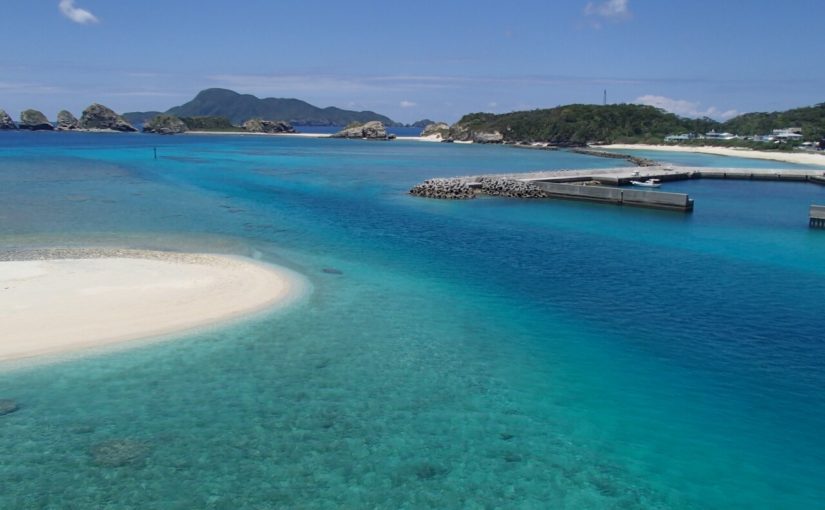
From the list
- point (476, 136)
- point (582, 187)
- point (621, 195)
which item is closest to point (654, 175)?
point (582, 187)

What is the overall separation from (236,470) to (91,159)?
89815mm

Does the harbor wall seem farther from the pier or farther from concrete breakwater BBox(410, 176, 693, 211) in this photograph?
the pier

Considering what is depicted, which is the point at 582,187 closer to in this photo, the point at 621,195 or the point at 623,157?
the point at 621,195

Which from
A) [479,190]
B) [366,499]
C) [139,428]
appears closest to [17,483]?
[139,428]

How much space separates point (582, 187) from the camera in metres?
50.5

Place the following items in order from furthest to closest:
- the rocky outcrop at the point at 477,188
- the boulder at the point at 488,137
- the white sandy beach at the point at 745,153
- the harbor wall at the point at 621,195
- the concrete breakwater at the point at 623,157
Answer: the boulder at the point at 488,137 < the white sandy beach at the point at 745,153 < the concrete breakwater at the point at 623,157 < the rocky outcrop at the point at 477,188 < the harbor wall at the point at 621,195

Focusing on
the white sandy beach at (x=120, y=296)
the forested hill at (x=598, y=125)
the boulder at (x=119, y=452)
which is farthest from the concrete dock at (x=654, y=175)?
the forested hill at (x=598, y=125)

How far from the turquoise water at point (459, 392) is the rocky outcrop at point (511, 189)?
21.5 meters

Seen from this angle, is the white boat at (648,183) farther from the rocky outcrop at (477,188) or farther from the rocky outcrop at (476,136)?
the rocky outcrop at (476,136)

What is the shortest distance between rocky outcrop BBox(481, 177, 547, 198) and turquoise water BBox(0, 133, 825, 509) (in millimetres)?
21476

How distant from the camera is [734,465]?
1152cm

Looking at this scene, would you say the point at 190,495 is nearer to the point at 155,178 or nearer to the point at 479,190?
the point at 479,190

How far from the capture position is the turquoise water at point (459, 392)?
10672 mm

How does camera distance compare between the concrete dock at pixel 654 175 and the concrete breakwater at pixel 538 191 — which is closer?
the concrete breakwater at pixel 538 191
